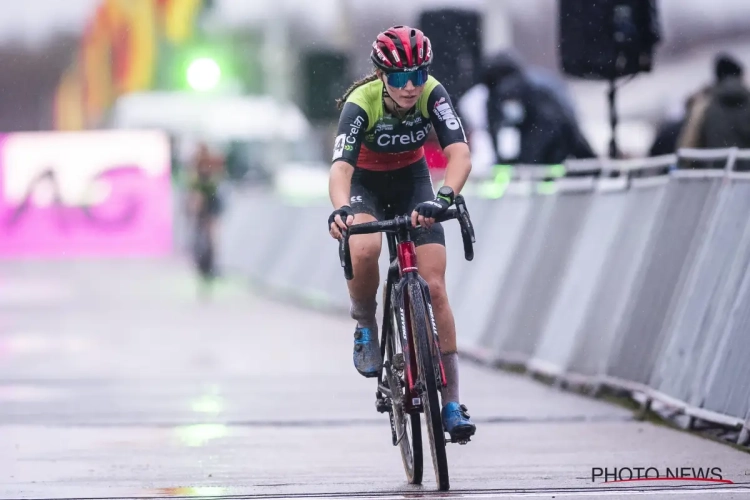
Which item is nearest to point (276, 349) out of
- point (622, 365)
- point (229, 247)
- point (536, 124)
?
point (536, 124)

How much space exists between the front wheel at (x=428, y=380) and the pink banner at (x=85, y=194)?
95.0 feet

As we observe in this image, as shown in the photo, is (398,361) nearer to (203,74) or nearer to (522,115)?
(522,115)

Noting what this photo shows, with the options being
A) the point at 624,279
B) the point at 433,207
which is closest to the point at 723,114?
the point at 624,279

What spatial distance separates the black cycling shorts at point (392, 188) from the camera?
325 inches

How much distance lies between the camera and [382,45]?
7727 mm

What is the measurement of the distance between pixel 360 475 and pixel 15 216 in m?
28.9

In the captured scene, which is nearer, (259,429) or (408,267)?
(408,267)

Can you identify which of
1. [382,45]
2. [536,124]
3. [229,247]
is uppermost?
[382,45]

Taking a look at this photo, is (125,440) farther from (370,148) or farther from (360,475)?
(370,148)

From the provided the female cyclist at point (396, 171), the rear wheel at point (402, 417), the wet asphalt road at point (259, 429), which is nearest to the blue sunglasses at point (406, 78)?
the female cyclist at point (396, 171)

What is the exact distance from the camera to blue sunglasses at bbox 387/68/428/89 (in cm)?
772

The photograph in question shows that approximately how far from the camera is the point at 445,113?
7.88 m

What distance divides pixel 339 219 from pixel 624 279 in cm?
427

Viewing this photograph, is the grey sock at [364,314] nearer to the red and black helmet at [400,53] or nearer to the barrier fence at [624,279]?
the red and black helmet at [400,53]
